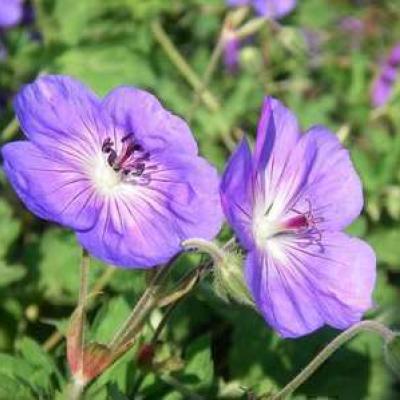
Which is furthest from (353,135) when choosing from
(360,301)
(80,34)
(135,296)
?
(360,301)

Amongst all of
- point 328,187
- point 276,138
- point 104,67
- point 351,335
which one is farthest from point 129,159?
point 104,67

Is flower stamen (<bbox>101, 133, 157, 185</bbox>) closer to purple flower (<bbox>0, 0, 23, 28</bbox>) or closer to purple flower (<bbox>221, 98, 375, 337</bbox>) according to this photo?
purple flower (<bbox>221, 98, 375, 337</bbox>)

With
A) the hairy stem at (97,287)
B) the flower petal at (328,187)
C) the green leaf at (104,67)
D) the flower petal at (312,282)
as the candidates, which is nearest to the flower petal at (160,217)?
the flower petal at (312,282)

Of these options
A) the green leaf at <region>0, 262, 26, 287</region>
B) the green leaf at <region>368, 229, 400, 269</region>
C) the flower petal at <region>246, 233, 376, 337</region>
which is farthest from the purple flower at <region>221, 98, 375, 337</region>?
the green leaf at <region>368, 229, 400, 269</region>

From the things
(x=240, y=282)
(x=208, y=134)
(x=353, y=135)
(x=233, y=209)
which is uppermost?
(x=233, y=209)

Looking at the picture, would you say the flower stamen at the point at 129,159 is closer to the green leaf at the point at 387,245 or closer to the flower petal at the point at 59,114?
the flower petal at the point at 59,114

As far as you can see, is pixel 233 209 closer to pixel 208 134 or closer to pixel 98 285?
pixel 98 285

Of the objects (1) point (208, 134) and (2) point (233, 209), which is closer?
(2) point (233, 209)
